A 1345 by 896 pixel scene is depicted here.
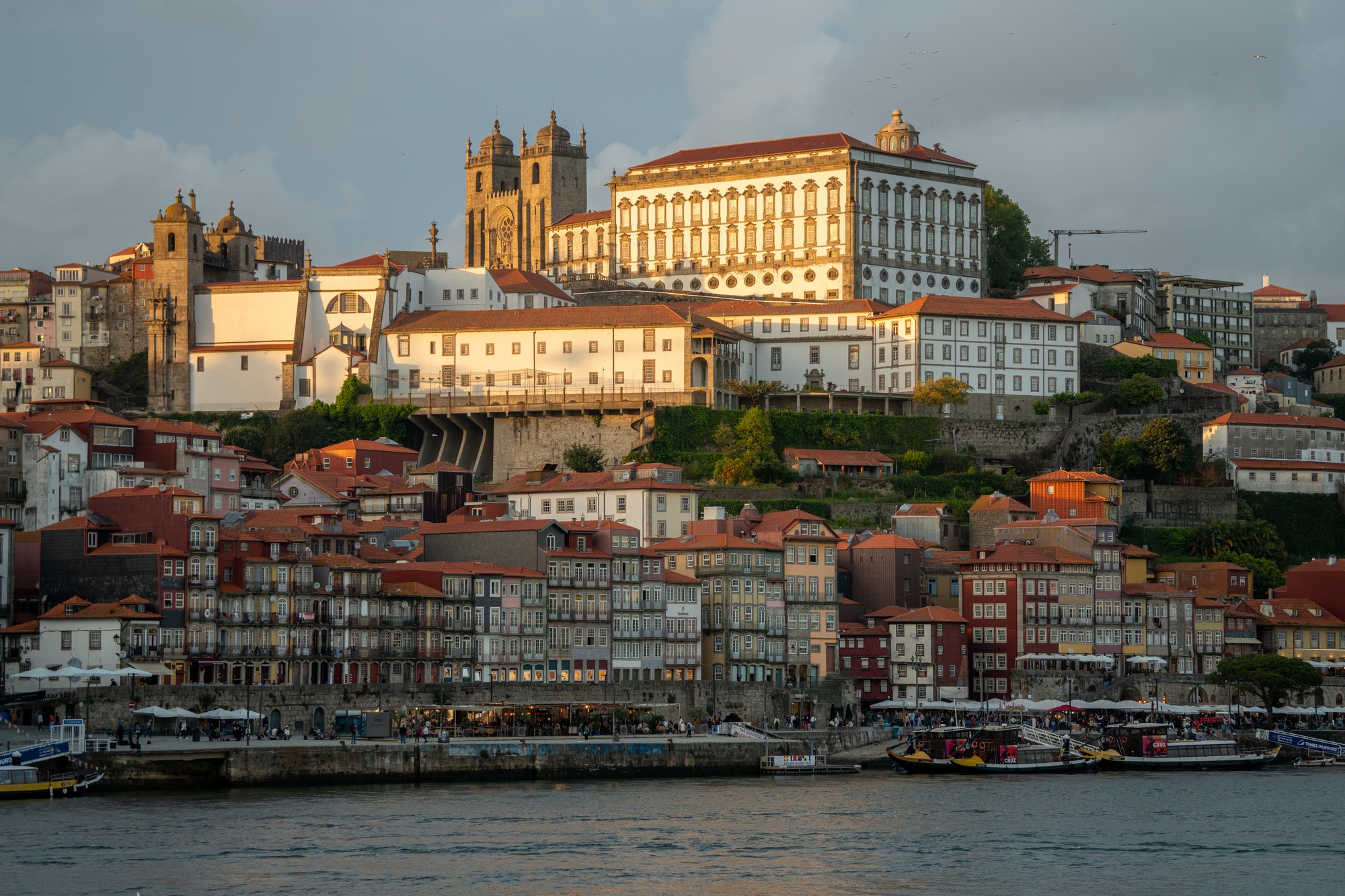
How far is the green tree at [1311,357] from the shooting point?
163 m

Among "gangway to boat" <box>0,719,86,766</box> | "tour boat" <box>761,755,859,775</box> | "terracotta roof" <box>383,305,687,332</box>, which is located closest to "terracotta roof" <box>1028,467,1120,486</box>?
"terracotta roof" <box>383,305,687,332</box>

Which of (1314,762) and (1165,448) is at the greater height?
(1165,448)

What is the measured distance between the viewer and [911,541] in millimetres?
105062

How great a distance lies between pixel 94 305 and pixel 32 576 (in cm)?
4688

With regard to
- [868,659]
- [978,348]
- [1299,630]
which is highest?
[978,348]

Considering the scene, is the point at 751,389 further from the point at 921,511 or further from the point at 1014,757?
the point at 1014,757

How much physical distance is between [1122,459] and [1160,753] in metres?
33.3

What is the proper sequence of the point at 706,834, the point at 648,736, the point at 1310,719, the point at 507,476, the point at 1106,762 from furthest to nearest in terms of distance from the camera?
the point at 507,476 → the point at 1310,719 → the point at 1106,762 → the point at 648,736 → the point at 706,834

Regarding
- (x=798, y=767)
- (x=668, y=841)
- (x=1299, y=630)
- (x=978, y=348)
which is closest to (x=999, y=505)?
(x=1299, y=630)

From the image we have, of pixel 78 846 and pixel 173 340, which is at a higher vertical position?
pixel 173 340

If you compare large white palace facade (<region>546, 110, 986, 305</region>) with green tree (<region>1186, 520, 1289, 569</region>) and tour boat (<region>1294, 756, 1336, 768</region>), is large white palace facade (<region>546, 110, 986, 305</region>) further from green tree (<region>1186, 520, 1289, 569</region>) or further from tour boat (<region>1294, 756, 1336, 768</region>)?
tour boat (<region>1294, 756, 1336, 768</region>)

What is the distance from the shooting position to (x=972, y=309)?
12662 cm

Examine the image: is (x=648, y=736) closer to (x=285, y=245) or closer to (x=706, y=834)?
(x=706, y=834)

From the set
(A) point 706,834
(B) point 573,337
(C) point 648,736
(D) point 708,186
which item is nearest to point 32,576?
(C) point 648,736
